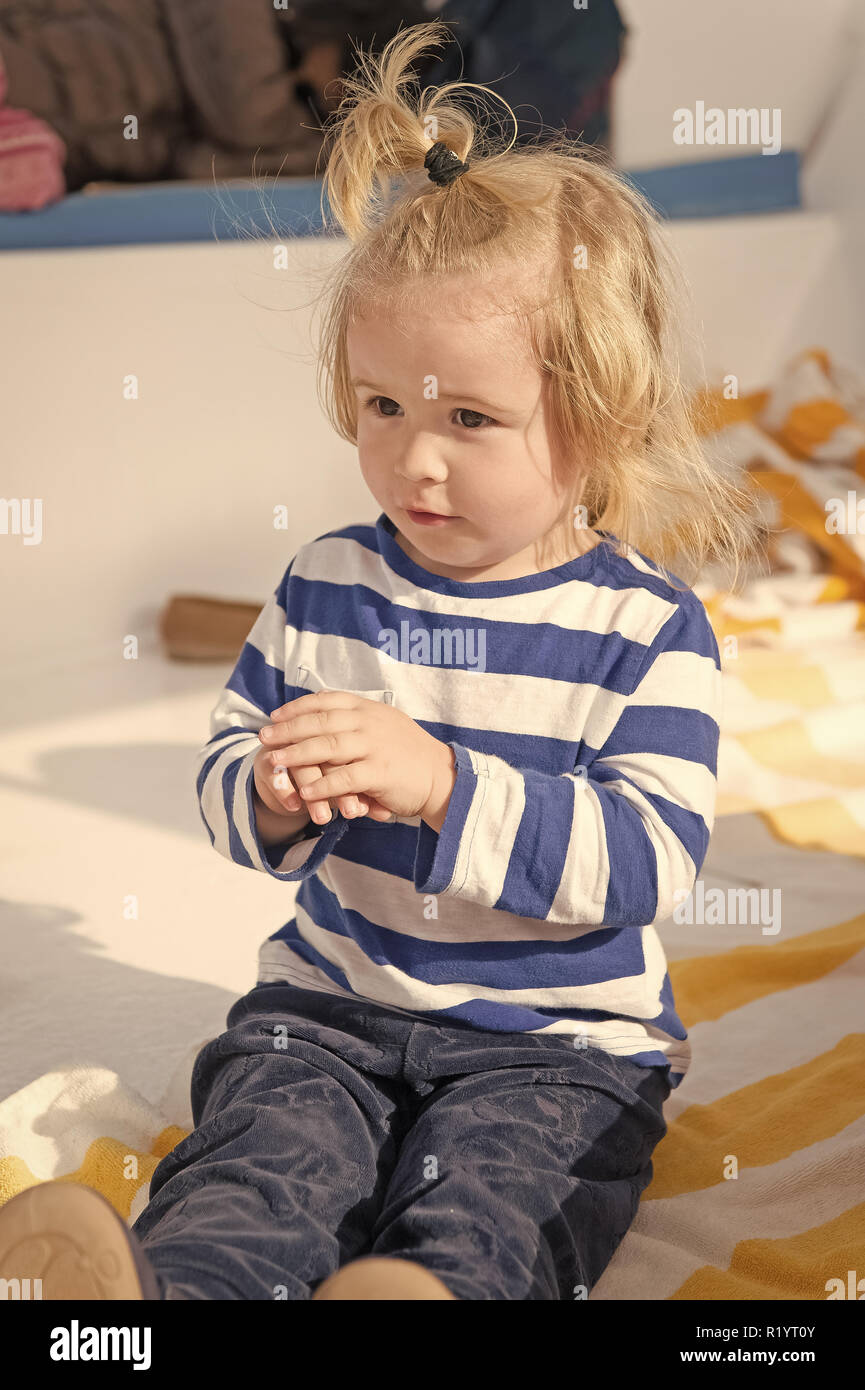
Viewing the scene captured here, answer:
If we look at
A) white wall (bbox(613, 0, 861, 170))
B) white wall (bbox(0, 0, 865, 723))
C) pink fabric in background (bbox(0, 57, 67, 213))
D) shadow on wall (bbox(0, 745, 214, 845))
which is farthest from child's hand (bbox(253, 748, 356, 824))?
white wall (bbox(613, 0, 861, 170))

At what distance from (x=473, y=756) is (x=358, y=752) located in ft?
0.25

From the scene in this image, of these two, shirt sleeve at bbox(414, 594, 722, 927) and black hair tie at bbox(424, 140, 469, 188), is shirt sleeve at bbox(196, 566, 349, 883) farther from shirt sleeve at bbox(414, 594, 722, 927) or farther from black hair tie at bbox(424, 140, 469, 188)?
black hair tie at bbox(424, 140, 469, 188)

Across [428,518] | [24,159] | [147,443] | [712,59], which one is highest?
[712,59]

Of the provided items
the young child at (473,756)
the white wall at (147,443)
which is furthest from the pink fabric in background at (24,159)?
the young child at (473,756)

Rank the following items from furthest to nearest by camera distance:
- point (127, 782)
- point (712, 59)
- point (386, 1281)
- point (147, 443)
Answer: point (712, 59), point (147, 443), point (127, 782), point (386, 1281)

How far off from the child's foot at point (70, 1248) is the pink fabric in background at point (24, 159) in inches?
66.1

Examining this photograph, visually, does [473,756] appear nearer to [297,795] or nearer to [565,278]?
[297,795]

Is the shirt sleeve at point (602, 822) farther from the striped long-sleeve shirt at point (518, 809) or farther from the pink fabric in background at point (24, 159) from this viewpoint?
the pink fabric in background at point (24, 159)

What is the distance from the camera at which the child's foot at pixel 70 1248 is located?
567 mm

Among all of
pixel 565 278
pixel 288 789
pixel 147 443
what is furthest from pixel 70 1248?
pixel 147 443

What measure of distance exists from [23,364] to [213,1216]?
1547 mm

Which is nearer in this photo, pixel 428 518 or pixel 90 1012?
pixel 428 518

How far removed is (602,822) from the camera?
29.1 inches

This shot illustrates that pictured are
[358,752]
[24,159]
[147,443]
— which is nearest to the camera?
[358,752]
